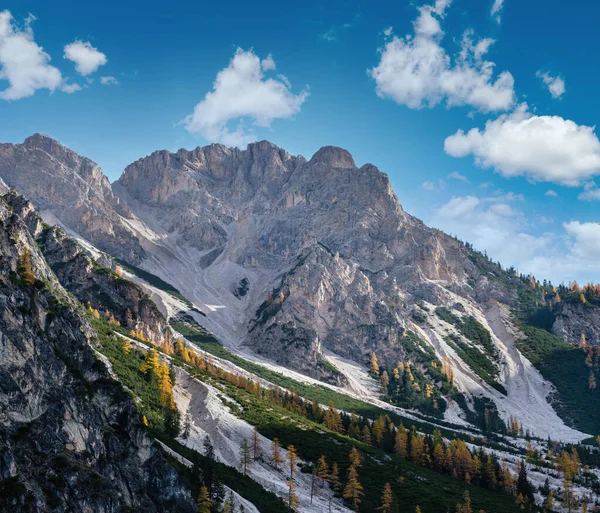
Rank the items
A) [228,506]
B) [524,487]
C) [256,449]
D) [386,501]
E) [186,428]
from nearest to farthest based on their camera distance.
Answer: [228,506] → [386,501] → [186,428] → [256,449] → [524,487]

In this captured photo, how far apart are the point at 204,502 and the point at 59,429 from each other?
22778 millimetres

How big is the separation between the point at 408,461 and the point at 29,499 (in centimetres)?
11826

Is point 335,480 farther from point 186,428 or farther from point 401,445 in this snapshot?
point 401,445

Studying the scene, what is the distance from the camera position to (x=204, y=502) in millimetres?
73500

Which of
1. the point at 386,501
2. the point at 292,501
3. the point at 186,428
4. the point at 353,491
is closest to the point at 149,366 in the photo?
the point at 186,428

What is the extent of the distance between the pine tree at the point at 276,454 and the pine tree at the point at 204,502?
4182cm

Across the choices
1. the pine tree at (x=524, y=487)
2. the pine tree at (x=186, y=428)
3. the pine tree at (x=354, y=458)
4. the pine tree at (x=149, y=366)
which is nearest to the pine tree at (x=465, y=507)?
the pine tree at (x=354, y=458)

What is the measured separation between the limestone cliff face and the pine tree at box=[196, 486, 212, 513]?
132 cm

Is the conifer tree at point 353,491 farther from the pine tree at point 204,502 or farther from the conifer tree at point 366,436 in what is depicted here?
the conifer tree at point 366,436

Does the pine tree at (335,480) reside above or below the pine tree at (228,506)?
below

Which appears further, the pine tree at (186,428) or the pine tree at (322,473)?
the pine tree at (322,473)

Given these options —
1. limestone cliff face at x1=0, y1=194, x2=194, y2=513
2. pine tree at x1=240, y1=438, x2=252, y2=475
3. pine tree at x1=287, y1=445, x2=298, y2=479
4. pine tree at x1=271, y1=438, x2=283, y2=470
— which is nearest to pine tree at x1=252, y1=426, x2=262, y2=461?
pine tree at x1=271, y1=438, x2=283, y2=470

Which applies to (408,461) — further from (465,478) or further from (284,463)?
(284,463)

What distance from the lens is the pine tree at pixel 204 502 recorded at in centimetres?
7269
